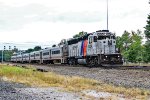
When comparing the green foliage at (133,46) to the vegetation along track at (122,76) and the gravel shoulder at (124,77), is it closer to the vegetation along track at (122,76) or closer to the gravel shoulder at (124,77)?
the vegetation along track at (122,76)

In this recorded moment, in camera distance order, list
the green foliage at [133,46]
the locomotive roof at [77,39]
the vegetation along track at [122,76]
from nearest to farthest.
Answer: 1. the vegetation along track at [122,76]
2. the locomotive roof at [77,39]
3. the green foliage at [133,46]

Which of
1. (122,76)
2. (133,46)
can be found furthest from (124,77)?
(133,46)

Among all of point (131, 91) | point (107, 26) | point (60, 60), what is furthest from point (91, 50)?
point (131, 91)

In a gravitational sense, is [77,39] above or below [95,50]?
above

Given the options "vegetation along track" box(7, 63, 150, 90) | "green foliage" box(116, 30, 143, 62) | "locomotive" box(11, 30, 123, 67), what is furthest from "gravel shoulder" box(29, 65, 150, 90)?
"green foliage" box(116, 30, 143, 62)

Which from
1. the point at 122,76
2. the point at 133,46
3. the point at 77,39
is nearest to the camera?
the point at 122,76

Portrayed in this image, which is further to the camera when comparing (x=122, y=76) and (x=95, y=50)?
(x=95, y=50)

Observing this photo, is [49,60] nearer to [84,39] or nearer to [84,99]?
[84,39]

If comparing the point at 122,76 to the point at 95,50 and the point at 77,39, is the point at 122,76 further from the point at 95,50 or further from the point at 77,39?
the point at 77,39

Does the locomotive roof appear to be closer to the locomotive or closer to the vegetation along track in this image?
the locomotive

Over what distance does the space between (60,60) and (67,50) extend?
495 centimetres

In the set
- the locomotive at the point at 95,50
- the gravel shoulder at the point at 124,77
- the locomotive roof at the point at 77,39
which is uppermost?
the locomotive roof at the point at 77,39

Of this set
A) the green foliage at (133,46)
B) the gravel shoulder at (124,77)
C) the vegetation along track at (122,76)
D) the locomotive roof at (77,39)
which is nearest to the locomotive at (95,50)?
the locomotive roof at (77,39)

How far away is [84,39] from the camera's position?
45.8 meters
